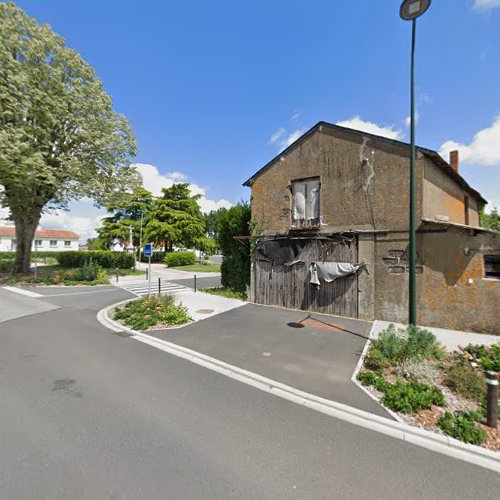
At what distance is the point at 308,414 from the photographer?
13.3ft

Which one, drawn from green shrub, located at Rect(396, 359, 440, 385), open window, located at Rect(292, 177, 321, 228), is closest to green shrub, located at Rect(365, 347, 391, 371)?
green shrub, located at Rect(396, 359, 440, 385)

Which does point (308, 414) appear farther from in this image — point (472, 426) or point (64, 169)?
point (64, 169)

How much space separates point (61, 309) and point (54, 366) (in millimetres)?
6378

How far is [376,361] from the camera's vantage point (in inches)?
219

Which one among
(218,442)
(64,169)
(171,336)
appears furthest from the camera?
(64,169)

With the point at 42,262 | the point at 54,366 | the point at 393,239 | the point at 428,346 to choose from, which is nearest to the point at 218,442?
the point at 54,366

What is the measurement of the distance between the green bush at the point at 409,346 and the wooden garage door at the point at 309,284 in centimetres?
350

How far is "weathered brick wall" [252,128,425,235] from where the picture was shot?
887cm

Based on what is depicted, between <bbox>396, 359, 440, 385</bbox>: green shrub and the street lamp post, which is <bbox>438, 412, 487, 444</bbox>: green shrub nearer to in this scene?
<bbox>396, 359, 440, 385</bbox>: green shrub

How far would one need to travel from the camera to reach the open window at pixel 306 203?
10656 millimetres

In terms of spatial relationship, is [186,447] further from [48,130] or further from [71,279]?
[48,130]

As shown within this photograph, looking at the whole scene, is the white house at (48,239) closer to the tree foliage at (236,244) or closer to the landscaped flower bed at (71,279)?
the landscaped flower bed at (71,279)

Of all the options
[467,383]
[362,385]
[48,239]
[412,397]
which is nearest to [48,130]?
[362,385]

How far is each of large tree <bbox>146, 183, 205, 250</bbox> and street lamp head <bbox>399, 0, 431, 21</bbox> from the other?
31492mm
